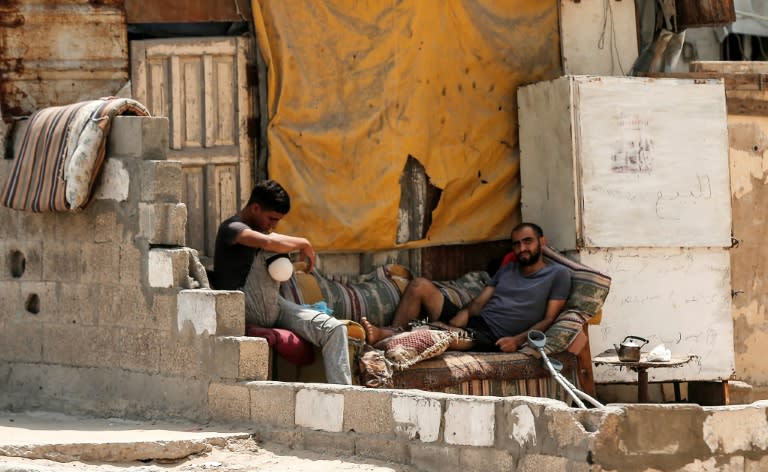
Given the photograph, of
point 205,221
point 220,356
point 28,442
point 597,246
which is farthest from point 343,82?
point 28,442

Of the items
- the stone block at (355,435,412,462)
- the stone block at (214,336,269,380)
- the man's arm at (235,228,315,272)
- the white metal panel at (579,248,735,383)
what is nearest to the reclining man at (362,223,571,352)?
the white metal panel at (579,248,735,383)

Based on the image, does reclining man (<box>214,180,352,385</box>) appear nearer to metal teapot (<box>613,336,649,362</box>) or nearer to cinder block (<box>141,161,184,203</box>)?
cinder block (<box>141,161,184,203</box>)

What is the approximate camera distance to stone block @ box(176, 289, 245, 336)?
31.2ft

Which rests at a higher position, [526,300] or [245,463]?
[526,300]

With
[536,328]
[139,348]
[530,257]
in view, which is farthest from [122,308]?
[530,257]

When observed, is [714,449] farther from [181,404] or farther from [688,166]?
[688,166]

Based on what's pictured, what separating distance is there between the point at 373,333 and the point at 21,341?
238 centimetres

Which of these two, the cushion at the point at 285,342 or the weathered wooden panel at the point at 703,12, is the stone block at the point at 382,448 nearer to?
the cushion at the point at 285,342

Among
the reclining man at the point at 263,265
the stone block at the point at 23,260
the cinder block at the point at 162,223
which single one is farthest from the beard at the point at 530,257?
the stone block at the point at 23,260

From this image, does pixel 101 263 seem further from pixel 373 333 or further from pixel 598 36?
pixel 598 36

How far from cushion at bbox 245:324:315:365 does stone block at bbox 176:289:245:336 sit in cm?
30

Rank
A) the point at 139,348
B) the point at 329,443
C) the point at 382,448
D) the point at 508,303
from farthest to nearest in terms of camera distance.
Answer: the point at 508,303 → the point at 139,348 → the point at 329,443 → the point at 382,448

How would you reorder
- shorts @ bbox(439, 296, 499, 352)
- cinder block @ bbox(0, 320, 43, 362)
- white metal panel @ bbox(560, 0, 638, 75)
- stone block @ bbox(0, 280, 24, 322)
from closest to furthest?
cinder block @ bbox(0, 320, 43, 362) < stone block @ bbox(0, 280, 24, 322) < shorts @ bbox(439, 296, 499, 352) < white metal panel @ bbox(560, 0, 638, 75)

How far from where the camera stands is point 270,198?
1030 cm
